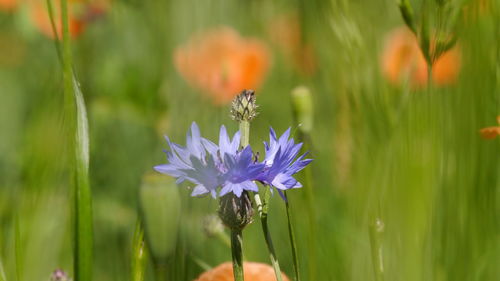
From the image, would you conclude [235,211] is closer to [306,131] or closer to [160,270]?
[160,270]

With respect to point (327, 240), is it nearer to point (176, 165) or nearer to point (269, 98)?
point (176, 165)

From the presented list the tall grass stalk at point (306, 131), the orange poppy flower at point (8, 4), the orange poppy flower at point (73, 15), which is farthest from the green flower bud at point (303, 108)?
the orange poppy flower at point (8, 4)

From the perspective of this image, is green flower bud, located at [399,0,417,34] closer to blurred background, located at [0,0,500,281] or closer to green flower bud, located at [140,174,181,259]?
blurred background, located at [0,0,500,281]

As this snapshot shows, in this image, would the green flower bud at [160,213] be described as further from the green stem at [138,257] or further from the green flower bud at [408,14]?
the green flower bud at [408,14]

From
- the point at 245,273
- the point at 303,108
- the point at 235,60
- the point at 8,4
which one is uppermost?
the point at 8,4

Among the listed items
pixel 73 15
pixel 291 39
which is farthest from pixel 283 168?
pixel 291 39

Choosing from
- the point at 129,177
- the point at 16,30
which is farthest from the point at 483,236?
the point at 16,30
